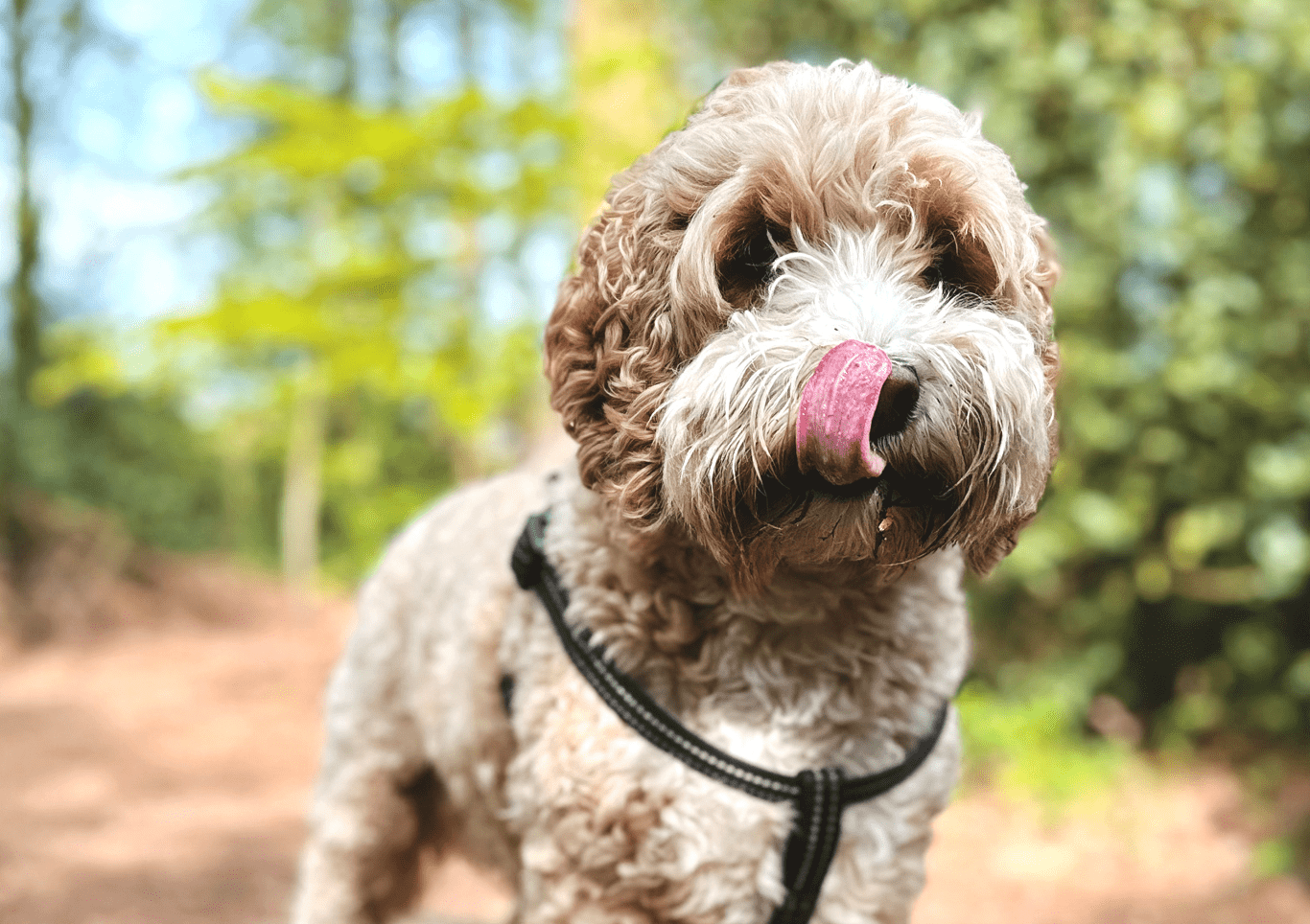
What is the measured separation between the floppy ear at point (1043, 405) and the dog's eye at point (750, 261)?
1.32 feet

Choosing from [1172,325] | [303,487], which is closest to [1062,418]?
[1172,325]

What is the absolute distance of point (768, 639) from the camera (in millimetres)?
1844

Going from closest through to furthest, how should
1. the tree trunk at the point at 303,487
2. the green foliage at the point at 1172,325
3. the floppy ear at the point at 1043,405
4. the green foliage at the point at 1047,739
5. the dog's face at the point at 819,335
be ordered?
the dog's face at the point at 819,335
the floppy ear at the point at 1043,405
the green foliage at the point at 1172,325
the green foliage at the point at 1047,739
the tree trunk at the point at 303,487

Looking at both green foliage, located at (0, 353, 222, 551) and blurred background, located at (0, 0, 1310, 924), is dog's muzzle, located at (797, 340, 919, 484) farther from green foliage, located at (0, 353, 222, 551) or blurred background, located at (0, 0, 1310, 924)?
green foliage, located at (0, 353, 222, 551)

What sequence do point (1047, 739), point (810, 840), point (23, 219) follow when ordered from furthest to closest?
point (23, 219) → point (1047, 739) → point (810, 840)

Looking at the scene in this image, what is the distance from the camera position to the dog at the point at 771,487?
59.1 inches

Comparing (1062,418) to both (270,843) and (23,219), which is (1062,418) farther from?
(23,219)

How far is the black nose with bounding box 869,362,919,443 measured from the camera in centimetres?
141

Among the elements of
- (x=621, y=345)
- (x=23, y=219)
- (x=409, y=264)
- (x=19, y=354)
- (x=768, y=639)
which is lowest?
(x=768, y=639)

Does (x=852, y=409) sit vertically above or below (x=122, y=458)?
below

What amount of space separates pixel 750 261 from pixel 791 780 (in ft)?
2.77

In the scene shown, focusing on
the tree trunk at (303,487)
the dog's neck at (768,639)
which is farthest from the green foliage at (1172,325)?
the tree trunk at (303,487)

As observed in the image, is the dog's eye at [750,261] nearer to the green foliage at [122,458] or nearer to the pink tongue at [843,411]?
the pink tongue at [843,411]

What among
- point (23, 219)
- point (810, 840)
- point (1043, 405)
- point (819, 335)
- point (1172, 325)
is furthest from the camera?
point (23, 219)
